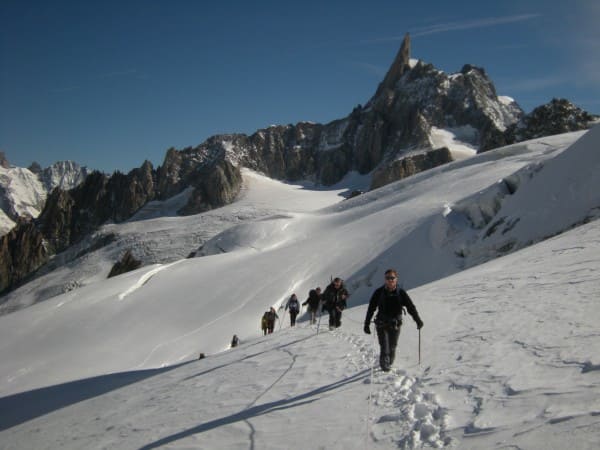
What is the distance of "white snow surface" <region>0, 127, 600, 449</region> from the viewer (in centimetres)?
504

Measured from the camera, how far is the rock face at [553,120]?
212 feet

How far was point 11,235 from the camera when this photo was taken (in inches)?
4616

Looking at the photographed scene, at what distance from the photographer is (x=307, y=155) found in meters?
150

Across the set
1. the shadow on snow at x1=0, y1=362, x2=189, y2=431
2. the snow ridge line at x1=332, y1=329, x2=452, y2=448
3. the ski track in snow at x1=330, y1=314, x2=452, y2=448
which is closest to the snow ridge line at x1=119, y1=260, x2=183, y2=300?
the shadow on snow at x1=0, y1=362, x2=189, y2=431

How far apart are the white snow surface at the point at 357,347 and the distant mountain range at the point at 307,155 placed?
67.5 metres

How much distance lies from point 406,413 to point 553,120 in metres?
72.9

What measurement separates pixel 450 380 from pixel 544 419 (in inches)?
76.4

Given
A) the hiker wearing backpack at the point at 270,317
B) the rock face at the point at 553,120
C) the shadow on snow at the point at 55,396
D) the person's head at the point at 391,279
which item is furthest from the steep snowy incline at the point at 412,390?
the rock face at the point at 553,120

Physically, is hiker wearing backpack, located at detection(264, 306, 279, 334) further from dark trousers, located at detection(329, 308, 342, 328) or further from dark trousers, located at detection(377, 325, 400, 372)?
dark trousers, located at detection(377, 325, 400, 372)

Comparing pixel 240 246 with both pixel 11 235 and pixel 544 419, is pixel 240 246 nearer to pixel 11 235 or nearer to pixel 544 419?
pixel 544 419

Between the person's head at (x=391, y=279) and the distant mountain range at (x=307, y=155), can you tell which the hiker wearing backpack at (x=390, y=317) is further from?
the distant mountain range at (x=307, y=155)

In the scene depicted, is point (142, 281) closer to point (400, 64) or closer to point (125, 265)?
point (125, 265)

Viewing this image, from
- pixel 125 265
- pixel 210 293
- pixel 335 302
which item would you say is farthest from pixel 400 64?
pixel 335 302

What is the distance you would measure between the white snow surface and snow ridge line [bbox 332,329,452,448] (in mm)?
31
